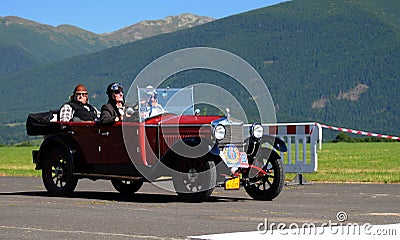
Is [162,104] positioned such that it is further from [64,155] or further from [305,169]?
[305,169]

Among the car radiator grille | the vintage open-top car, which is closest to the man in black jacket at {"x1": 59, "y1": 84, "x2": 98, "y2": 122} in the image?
the vintage open-top car

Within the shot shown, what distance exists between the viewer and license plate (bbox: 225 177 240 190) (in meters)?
13.6

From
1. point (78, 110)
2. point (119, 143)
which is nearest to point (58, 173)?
point (78, 110)

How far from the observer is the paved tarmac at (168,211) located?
9.73 metres

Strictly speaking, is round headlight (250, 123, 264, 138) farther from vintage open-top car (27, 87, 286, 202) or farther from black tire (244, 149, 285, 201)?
black tire (244, 149, 285, 201)

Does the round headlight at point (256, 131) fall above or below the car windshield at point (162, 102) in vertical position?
below

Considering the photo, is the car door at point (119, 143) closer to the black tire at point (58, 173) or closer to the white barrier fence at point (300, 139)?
the black tire at point (58, 173)

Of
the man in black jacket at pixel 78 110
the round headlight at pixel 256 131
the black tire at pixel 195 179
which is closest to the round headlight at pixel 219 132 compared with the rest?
the black tire at pixel 195 179

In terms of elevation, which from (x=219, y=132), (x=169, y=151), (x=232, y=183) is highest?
(x=219, y=132)

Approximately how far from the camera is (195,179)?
536 inches

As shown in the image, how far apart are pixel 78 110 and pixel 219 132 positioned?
3069 millimetres

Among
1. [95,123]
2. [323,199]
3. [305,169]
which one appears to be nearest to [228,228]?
[323,199]

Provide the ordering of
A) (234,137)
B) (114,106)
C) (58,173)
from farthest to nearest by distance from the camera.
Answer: (58,173)
(114,106)
(234,137)

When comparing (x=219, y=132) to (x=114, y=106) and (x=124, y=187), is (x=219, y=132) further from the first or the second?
(x=124, y=187)
